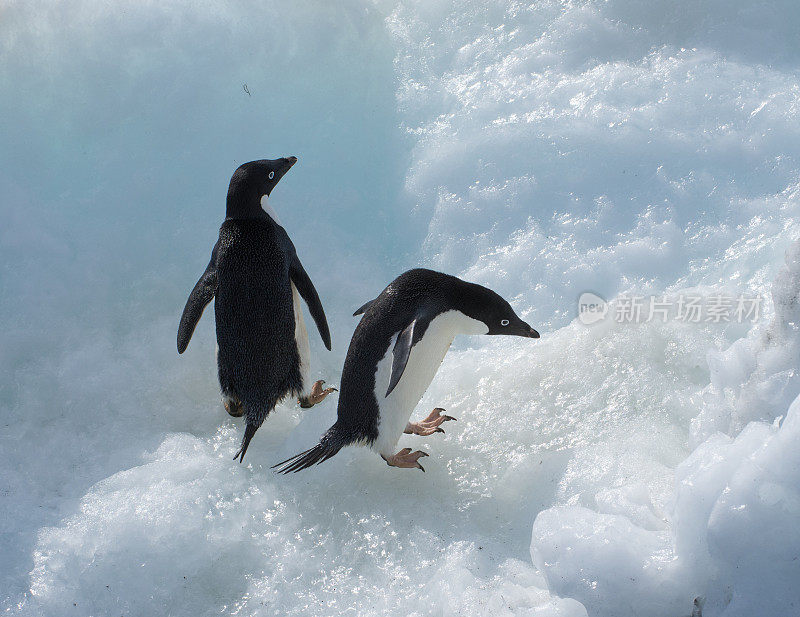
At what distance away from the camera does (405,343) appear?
84.0 inches

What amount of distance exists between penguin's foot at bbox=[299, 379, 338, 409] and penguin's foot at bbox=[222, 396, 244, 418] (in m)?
0.20

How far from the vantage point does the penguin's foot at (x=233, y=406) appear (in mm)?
2543

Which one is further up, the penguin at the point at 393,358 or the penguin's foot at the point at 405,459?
the penguin at the point at 393,358

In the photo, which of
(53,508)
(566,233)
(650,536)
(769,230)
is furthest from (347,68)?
(650,536)

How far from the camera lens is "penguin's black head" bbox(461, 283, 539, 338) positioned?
7.65 feet

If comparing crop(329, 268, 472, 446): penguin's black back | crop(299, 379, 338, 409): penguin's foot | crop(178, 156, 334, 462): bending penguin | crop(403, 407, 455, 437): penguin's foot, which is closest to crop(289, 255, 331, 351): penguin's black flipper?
crop(178, 156, 334, 462): bending penguin

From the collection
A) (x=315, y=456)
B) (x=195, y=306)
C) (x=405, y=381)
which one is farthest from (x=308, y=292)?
(x=315, y=456)

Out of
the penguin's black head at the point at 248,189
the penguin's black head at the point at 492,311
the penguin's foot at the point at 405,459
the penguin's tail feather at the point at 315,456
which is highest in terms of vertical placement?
the penguin's black head at the point at 248,189

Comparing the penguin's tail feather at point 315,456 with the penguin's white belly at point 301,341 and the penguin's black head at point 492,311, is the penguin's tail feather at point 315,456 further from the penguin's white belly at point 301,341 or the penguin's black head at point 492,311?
the penguin's black head at point 492,311

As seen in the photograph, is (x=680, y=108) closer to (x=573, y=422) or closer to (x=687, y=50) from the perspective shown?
(x=687, y=50)

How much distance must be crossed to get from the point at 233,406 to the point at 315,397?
28 cm

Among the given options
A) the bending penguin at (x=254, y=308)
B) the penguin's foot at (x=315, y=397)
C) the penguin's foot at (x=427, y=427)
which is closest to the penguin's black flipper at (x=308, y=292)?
the bending penguin at (x=254, y=308)

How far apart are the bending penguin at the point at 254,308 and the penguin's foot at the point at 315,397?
0.04 feet

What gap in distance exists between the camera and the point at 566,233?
2.92 meters
